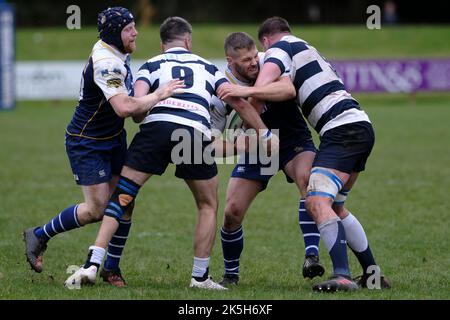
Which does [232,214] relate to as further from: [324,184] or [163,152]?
[324,184]

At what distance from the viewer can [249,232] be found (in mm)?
9164

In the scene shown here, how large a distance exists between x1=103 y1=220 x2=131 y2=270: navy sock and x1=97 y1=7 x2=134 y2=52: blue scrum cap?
1397 mm

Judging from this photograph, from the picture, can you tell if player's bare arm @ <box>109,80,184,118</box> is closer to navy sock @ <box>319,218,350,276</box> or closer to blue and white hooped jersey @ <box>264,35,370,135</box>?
blue and white hooped jersey @ <box>264,35,370,135</box>

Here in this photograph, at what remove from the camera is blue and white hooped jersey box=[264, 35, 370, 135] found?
624 centimetres

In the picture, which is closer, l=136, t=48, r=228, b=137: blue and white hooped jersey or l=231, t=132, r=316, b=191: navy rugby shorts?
l=136, t=48, r=228, b=137: blue and white hooped jersey

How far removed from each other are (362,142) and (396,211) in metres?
4.13

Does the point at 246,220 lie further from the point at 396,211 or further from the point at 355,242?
the point at 355,242

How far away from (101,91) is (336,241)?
6.73 ft

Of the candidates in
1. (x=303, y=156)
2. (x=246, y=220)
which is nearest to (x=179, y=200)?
(x=246, y=220)

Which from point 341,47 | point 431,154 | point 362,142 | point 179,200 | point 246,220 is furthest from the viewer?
point 341,47

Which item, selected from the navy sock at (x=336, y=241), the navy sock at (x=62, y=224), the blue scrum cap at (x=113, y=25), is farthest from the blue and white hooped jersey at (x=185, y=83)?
the navy sock at (x=336, y=241)

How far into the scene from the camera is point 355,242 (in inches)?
253

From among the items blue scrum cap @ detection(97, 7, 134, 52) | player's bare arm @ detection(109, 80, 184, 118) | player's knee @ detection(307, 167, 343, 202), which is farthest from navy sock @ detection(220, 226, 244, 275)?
blue scrum cap @ detection(97, 7, 134, 52)

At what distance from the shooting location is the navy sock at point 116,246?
6.58m
